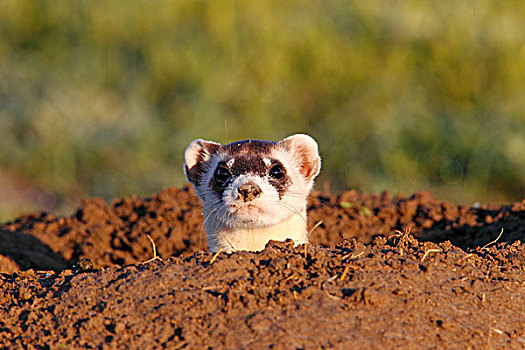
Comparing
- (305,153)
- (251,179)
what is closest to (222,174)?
(251,179)

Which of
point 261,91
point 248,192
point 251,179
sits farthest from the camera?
point 261,91

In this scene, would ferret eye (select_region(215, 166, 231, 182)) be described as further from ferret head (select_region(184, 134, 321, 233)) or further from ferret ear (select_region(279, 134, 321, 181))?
ferret ear (select_region(279, 134, 321, 181))

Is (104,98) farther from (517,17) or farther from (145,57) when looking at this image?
(517,17)

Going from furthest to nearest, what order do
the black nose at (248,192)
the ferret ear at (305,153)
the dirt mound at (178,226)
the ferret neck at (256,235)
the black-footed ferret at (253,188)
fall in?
the dirt mound at (178,226) < the ferret ear at (305,153) < the ferret neck at (256,235) < the black-footed ferret at (253,188) < the black nose at (248,192)

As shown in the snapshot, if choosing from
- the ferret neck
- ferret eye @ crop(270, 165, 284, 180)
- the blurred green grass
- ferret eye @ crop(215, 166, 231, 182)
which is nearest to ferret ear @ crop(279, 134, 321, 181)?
ferret eye @ crop(270, 165, 284, 180)

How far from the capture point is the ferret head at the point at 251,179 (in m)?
4.83

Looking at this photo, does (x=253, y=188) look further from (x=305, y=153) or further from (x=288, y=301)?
(x=288, y=301)

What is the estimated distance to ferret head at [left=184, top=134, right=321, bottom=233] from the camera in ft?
15.8

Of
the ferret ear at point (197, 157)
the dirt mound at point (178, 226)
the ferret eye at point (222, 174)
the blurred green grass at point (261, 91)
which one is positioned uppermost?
the blurred green grass at point (261, 91)

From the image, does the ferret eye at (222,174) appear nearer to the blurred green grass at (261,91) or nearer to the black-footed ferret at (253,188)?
the black-footed ferret at (253,188)

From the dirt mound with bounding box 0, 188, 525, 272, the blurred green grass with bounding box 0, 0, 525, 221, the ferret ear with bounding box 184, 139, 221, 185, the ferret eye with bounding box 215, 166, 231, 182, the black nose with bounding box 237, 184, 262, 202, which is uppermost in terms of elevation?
the blurred green grass with bounding box 0, 0, 525, 221

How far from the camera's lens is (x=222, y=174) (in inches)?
204

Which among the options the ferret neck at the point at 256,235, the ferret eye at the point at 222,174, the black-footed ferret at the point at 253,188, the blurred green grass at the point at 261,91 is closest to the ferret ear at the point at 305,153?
the black-footed ferret at the point at 253,188

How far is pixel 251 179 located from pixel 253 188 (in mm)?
172
